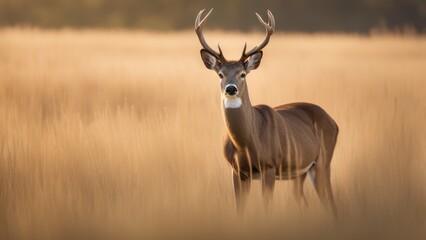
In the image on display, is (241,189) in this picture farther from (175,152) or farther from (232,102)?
(175,152)

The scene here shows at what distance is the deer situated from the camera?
7012mm

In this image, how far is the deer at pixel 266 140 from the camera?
7.01 m

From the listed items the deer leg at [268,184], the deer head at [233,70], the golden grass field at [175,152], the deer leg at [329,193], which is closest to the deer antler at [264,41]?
the deer head at [233,70]

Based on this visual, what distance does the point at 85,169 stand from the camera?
8.03 meters

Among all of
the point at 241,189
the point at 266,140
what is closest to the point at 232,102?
the point at 266,140

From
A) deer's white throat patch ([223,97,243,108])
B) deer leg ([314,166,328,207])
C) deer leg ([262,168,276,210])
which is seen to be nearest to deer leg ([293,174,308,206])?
deer leg ([314,166,328,207])

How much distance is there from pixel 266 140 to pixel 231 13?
38.6 m

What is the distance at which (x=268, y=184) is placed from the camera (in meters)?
6.98

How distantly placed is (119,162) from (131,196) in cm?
93

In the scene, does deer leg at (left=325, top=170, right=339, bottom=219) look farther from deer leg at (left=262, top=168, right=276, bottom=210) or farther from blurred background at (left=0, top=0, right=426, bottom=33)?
blurred background at (left=0, top=0, right=426, bottom=33)

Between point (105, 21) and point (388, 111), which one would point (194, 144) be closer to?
point (388, 111)

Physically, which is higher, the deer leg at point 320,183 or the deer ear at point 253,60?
the deer ear at point 253,60

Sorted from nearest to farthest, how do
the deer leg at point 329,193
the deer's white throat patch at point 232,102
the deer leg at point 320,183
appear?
the deer's white throat patch at point 232,102, the deer leg at point 329,193, the deer leg at point 320,183

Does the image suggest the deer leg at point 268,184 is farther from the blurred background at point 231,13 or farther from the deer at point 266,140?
the blurred background at point 231,13
